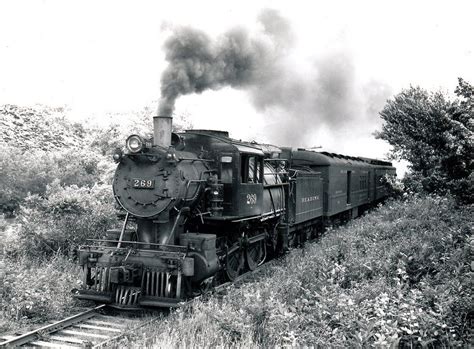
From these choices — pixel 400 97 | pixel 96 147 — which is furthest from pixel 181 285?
pixel 96 147

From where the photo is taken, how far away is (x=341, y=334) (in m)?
5.54

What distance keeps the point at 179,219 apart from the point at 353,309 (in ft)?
11.4

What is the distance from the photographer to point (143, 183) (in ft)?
25.8

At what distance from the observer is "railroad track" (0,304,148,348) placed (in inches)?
230

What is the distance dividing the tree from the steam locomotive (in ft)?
14.9

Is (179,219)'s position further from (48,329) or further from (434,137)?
(434,137)

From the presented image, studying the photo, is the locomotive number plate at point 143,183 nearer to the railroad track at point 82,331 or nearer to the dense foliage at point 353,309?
the railroad track at point 82,331

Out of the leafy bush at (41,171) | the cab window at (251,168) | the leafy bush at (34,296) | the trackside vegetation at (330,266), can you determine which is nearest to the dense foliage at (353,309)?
the trackside vegetation at (330,266)

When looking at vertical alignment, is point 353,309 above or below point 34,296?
above

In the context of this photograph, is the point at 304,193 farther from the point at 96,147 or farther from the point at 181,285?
the point at 96,147

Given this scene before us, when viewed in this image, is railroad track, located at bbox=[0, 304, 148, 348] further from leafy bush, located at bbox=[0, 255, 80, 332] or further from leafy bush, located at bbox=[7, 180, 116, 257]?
leafy bush, located at bbox=[7, 180, 116, 257]

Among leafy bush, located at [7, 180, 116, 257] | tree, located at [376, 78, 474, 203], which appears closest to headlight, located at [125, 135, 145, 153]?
leafy bush, located at [7, 180, 116, 257]

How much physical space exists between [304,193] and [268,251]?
1.93m

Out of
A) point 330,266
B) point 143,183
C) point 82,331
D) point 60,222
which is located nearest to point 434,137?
point 330,266
